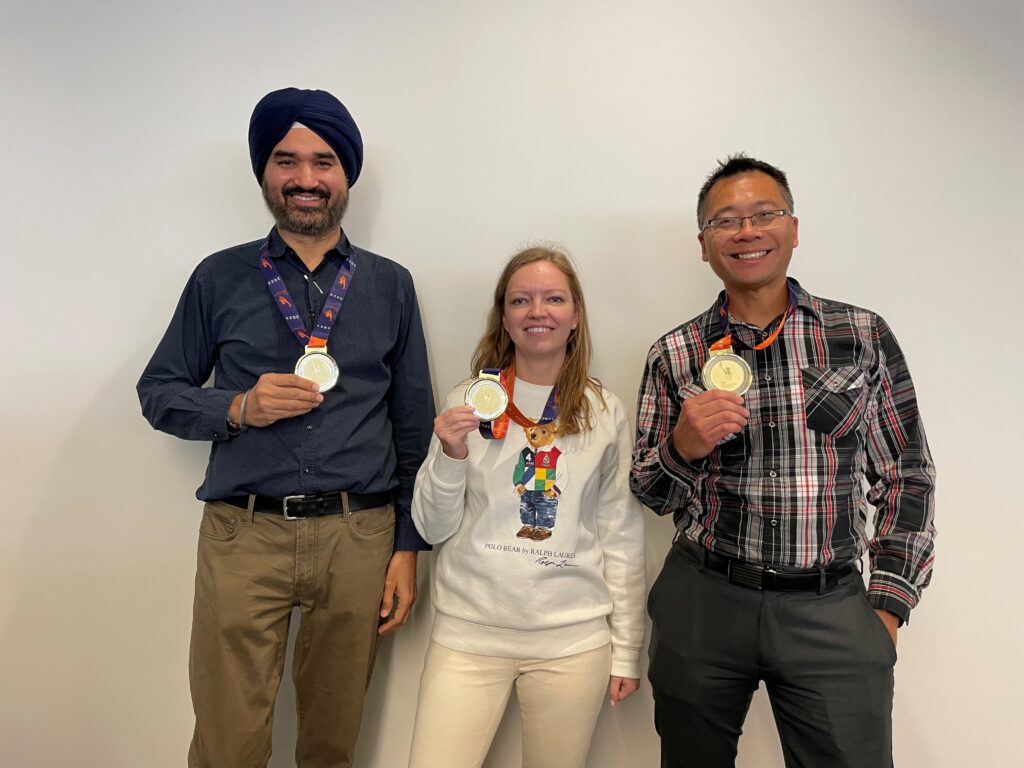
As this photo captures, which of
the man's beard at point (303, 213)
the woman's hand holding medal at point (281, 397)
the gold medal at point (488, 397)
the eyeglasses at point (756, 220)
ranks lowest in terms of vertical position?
the woman's hand holding medal at point (281, 397)

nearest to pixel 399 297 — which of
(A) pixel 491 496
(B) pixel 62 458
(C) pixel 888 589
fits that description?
(A) pixel 491 496

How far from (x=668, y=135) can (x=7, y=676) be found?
132 inches

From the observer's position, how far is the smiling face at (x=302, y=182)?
2131 mm

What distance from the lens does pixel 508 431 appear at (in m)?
2.08

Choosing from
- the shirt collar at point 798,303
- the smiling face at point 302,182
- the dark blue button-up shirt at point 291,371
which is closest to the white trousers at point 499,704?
the dark blue button-up shirt at point 291,371

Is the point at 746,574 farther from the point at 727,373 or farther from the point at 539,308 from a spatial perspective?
the point at 539,308

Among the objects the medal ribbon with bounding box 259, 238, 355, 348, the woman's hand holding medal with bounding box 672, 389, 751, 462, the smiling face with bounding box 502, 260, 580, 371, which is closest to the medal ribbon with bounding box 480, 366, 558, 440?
the smiling face with bounding box 502, 260, 580, 371

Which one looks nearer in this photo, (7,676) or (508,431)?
(508,431)

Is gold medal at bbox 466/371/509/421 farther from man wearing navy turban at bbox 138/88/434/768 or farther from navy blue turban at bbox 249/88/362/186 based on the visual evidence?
navy blue turban at bbox 249/88/362/186

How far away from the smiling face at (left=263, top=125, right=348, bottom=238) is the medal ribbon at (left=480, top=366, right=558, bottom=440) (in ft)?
2.64

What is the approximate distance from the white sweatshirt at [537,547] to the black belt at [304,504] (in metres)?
0.23

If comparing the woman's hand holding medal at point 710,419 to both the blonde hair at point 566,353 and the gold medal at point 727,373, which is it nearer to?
the gold medal at point 727,373

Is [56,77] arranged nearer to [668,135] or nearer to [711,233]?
[668,135]

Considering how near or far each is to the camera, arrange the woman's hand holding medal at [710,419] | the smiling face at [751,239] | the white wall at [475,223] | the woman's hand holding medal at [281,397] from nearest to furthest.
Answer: the woman's hand holding medal at [710,419] → the smiling face at [751,239] → the woman's hand holding medal at [281,397] → the white wall at [475,223]
